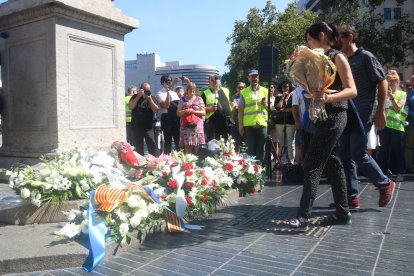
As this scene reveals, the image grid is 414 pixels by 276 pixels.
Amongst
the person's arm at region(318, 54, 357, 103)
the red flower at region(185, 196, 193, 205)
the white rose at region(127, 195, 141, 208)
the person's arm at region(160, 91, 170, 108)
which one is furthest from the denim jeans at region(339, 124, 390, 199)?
the person's arm at region(160, 91, 170, 108)

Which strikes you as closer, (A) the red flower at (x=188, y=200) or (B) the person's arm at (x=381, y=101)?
(A) the red flower at (x=188, y=200)

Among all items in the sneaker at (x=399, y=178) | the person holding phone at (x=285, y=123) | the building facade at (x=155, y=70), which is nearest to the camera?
the sneaker at (x=399, y=178)

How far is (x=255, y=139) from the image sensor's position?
334 inches

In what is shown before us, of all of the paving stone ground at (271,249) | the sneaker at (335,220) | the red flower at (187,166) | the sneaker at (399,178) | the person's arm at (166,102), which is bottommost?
the paving stone ground at (271,249)

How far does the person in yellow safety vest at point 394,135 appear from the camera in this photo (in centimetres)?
831

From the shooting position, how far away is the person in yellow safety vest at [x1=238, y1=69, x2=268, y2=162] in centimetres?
826

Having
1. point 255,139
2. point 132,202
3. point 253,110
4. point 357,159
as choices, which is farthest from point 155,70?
point 132,202

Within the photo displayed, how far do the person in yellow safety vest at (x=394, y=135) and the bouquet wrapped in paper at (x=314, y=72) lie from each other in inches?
189

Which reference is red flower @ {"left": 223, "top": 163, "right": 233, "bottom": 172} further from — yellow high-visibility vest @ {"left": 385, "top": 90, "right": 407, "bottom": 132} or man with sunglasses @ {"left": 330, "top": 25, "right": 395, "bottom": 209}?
yellow high-visibility vest @ {"left": 385, "top": 90, "right": 407, "bottom": 132}

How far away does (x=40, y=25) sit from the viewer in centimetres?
593

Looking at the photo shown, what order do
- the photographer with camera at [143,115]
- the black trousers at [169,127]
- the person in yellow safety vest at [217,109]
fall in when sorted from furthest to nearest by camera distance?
the black trousers at [169,127], the person in yellow safety vest at [217,109], the photographer with camera at [143,115]

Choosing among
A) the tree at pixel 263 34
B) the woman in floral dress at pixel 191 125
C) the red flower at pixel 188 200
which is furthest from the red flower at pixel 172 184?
the tree at pixel 263 34

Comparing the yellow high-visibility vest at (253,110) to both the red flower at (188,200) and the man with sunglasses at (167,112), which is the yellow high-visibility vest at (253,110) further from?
the red flower at (188,200)

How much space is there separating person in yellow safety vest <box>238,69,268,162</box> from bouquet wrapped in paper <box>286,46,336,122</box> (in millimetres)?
4058
